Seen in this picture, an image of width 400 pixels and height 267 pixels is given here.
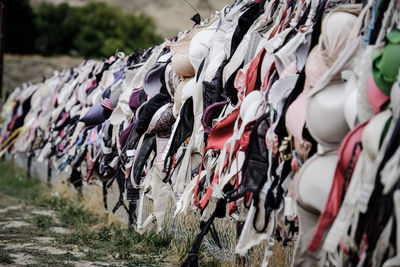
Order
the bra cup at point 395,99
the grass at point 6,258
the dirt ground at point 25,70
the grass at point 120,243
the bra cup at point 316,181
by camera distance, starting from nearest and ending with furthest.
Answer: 1. the bra cup at point 395,99
2. the bra cup at point 316,181
3. the grass at point 6,258
4. the grass at point 120,243
5. the dirt ground at point 25,70

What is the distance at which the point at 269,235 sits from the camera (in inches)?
118

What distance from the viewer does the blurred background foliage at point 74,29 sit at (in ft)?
208

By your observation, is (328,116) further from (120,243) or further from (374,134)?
(120,243)

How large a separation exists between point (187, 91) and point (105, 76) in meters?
3.16

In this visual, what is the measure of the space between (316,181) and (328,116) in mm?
260

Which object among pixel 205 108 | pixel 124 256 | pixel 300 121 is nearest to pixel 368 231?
pixel 300 121

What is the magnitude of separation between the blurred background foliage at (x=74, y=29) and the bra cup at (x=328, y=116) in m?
61.7

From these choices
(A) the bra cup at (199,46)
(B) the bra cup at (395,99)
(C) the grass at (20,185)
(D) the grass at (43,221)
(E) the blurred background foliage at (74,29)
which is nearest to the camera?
(B) the bra cup at (395,99)

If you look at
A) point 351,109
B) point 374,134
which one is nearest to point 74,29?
point 351,109

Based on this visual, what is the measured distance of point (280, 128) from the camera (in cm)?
301

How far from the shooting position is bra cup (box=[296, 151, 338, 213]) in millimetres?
2557

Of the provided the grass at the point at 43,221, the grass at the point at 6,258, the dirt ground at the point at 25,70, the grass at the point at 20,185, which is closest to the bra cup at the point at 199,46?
the grass at the point at 6,258

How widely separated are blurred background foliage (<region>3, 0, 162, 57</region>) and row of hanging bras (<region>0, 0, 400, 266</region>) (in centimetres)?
5961

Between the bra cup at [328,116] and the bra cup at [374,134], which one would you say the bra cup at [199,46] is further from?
the bra cup at [374,134]
